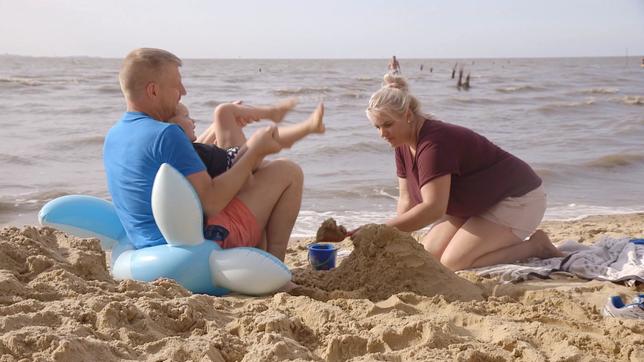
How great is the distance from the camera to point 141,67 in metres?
3.51

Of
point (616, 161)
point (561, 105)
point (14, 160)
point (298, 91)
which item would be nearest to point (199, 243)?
point (14, 160)

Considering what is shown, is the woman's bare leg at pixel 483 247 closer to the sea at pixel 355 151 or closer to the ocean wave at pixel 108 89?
the sea at pixel 355 151

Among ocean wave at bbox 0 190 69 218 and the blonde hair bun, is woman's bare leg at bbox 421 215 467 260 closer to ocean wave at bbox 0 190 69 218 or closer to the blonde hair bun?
the blonde hair bun

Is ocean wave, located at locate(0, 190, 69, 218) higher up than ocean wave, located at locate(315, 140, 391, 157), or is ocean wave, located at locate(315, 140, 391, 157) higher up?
ocean wave, located at locate(315, 140, 391, 157)

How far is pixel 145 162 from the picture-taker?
3.56 metres

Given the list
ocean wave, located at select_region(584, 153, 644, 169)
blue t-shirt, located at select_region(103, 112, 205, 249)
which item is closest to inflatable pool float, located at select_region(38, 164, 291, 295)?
blue t-shirt, located at select_region(103, 112, 205, 249)

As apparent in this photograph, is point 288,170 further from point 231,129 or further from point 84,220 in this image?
point 84,220

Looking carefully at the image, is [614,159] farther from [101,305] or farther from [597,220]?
[101,305]

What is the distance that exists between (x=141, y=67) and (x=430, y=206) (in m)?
1.91

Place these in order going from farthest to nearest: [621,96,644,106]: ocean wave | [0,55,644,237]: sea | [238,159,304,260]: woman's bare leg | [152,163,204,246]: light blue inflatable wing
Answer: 1. [621,96,644,106]: ocean wave
2. [0,55,644,237]: sea
3. [238,159,304,260]: woman's bare leg
4. [152,163,204,246]: light blue inflatable wing

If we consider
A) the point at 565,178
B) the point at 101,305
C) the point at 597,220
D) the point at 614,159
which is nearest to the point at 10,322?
the point at 101,305

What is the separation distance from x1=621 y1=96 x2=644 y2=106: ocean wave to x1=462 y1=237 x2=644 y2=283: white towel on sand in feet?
59.1

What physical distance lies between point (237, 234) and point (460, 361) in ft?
5.54

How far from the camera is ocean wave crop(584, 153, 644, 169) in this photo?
9.78 meters
